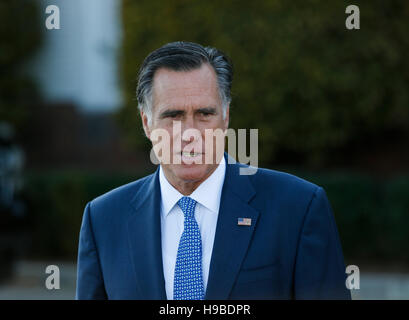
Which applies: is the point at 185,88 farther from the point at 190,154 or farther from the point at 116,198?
the point at 116,198

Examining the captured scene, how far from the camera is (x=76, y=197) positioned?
1029cm

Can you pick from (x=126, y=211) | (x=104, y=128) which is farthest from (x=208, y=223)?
(x=104, y=128)

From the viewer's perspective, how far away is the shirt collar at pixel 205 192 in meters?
2.38

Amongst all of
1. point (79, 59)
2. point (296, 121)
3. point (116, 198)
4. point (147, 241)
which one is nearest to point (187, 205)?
point (147, 241)

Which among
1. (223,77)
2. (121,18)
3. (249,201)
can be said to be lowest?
(249,201)

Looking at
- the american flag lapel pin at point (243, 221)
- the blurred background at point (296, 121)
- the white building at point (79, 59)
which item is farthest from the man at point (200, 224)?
the white building at point (79, 59)

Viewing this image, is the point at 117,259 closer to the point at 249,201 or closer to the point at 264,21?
the point at 249,201

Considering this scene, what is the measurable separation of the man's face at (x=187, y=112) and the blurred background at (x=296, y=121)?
652cm

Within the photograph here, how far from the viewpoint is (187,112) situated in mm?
2289

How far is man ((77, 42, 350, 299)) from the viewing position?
2205 millimetres

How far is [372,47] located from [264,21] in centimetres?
169

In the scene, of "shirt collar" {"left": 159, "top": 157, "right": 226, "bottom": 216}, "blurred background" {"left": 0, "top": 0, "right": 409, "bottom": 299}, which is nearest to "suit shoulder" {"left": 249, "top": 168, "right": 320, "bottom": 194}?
"shirt collar" {"left": 159, "top": 157, "right": 226, "bottom": 216}

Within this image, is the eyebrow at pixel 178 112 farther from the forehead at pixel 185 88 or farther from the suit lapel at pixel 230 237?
the suit lapel at pixel 230 237

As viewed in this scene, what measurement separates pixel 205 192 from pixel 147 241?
10.8 inches
